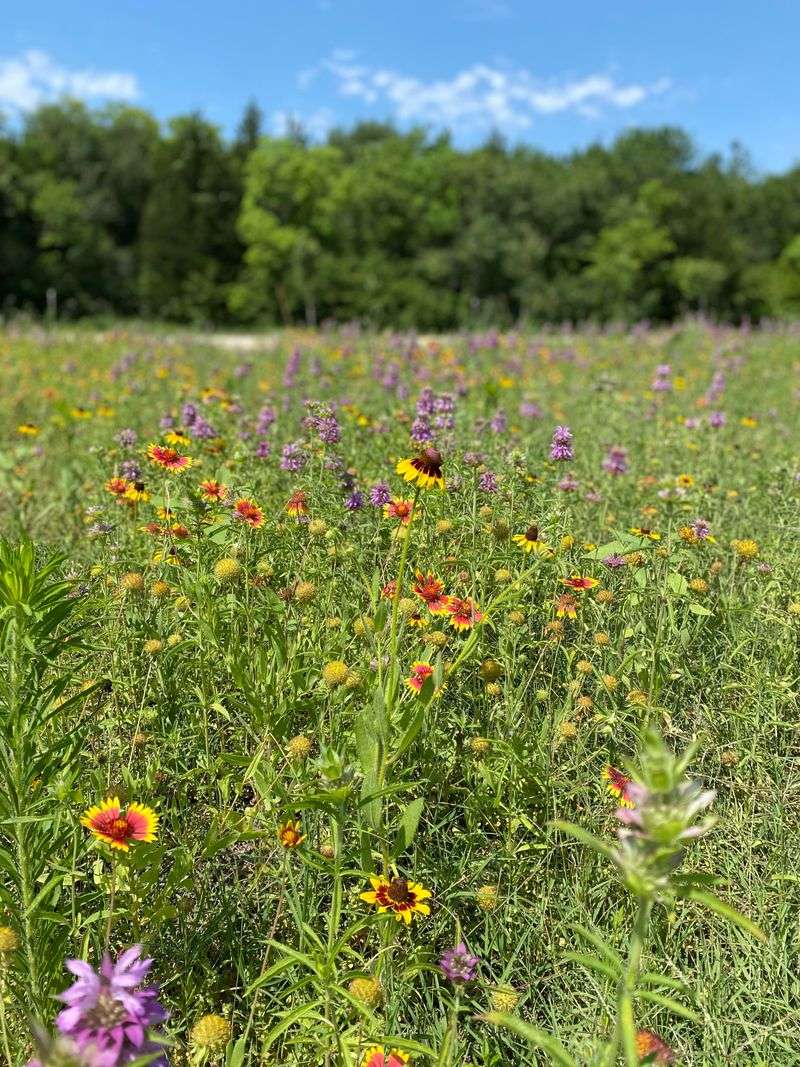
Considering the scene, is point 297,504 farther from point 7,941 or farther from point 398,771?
point 7,941

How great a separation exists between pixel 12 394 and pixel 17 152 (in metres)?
35.7

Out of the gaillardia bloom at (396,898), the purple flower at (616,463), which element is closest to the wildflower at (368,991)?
the gaillardia bloom at (396,898)

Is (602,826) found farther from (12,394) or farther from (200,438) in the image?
(12,394)

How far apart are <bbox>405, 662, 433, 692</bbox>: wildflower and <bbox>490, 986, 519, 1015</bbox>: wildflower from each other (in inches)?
26.1

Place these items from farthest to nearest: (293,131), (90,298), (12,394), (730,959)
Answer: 1. (293,131)
2. (90,298)
3. (12,394)
4. (730,959)

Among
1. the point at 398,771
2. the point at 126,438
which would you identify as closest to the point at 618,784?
the point at 398,771

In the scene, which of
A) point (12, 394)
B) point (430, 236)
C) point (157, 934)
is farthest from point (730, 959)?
point (430, 236)

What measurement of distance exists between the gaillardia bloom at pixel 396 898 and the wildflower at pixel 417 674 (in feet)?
1.49

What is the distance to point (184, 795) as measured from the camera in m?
2.14

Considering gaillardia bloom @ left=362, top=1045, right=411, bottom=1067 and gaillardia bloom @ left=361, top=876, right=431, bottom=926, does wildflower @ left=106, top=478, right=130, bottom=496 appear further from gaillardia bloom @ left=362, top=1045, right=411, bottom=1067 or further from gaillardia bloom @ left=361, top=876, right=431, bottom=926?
gaillardia bloom @ left=362, top=1045, right=411, bottom=1067

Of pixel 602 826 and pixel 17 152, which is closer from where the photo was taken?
pixel 602 826

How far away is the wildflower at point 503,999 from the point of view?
5.42 ft

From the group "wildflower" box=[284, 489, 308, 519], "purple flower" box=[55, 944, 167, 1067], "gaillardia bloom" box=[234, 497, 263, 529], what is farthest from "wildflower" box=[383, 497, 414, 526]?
"purple flower" box=[55, 944, 167, 1067]

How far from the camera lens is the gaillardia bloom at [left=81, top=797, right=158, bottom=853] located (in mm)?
1621
